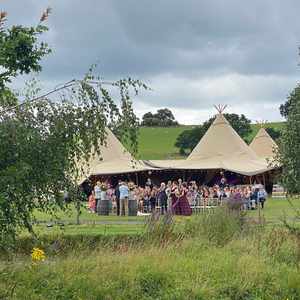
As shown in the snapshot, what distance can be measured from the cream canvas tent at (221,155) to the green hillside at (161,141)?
Answer: 2828cm

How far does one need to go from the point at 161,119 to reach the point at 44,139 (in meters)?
123

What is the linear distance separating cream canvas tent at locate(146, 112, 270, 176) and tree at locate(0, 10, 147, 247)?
41103mm

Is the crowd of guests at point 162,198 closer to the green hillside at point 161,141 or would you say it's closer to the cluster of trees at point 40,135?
the cluster of trees at point 40,135

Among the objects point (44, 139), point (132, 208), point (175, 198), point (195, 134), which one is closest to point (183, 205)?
point (175, 198)

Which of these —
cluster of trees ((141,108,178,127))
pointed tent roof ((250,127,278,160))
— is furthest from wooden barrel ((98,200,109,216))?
cluster of trees ((141,108,178,127))

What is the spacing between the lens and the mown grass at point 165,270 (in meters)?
13.0

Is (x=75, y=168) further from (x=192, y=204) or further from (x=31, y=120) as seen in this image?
(x=192, y=204)

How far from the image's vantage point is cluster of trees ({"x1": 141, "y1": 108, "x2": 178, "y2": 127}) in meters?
127

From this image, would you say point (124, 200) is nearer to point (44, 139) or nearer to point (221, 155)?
point (44, 139)

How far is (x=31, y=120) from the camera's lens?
442 inches

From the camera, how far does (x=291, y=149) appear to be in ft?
59.5

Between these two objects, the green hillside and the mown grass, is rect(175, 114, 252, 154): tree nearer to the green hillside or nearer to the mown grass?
the green hillside

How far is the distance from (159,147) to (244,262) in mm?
85841

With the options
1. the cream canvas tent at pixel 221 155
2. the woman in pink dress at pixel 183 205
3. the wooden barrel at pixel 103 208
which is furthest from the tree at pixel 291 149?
the cream canvas tent at pixel 221 155
